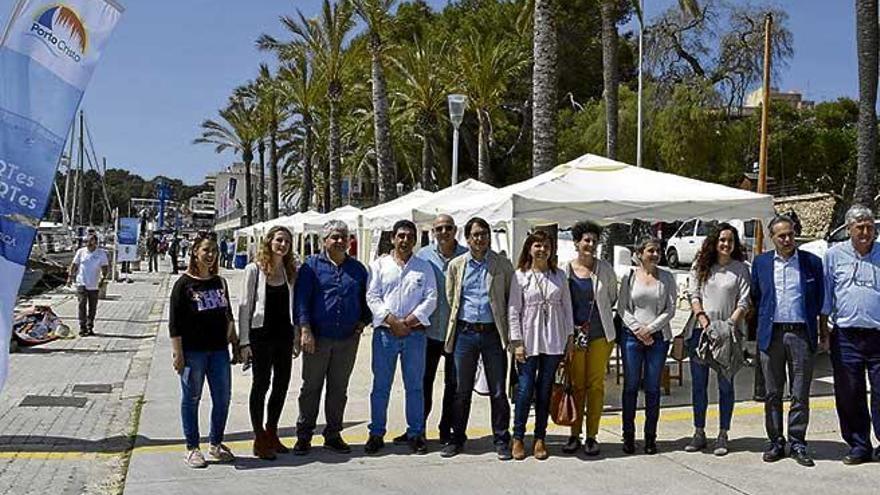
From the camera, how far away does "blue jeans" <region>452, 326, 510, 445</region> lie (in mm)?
7082

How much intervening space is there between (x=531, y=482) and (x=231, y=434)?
3.03 metres

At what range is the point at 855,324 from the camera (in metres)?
6.82

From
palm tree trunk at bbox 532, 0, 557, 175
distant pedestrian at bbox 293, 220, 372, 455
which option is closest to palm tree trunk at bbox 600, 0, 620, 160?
palm tree trunk at bbox 532, 0, 557, 175

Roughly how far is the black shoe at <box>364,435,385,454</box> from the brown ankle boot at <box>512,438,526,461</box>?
3.63ft

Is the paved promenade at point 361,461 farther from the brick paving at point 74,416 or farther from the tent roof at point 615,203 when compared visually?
the tent roof at point 615,203

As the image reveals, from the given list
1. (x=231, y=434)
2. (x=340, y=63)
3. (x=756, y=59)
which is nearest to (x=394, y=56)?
(x=340, y=63)

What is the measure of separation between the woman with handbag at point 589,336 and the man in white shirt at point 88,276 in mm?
11283

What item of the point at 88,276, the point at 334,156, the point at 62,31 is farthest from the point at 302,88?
the point at 62,31

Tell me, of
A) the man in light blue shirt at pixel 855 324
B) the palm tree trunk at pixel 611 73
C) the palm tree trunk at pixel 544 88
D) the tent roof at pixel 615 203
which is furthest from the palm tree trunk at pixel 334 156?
the man in light blue shirt at pixel 855 324

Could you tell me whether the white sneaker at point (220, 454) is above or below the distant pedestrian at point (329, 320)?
below

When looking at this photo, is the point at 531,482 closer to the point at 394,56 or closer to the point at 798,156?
the point at 394,56

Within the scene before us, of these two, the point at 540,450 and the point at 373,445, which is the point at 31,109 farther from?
the point at 540,450

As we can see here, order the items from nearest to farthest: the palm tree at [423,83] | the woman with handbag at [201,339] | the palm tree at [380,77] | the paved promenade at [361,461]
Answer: the paved promenade at [361,461]
the woman with handbag at [201,339]
the palm tree at [380,77]
the palm tree at [423,83]

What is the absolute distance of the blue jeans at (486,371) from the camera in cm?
708
